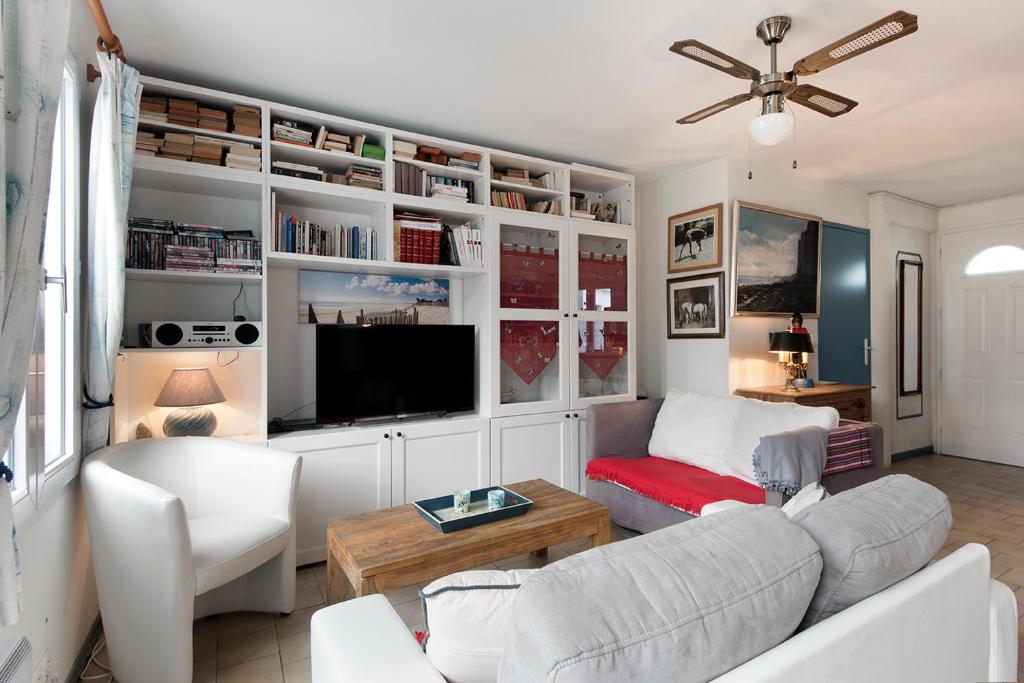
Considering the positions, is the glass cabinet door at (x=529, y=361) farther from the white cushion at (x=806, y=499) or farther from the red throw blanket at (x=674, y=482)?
the white cushion at (x=806, y=499)

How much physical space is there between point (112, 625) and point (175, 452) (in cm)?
71

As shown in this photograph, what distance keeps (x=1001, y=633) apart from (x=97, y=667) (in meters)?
2.83

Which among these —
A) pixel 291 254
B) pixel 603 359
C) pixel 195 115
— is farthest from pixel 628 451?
pixel 195 115

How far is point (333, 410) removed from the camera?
296cm

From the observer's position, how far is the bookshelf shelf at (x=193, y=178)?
2463 millimetres

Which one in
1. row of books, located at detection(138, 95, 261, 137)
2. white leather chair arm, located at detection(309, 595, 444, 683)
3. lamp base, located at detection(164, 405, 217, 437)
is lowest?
white leather chair arm, located at detection(309, 595, 444, 683)

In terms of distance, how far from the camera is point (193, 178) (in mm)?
2553

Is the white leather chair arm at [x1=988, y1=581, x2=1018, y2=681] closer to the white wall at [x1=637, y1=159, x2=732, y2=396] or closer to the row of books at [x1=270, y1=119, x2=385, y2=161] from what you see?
the white wall at [x1=637, y1=159, x2=732, y2=396]

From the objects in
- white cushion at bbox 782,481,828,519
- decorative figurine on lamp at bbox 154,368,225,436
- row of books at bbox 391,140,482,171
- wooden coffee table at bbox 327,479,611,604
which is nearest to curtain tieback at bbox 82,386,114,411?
decorative figurine on lamp at bbox 154,368,225,436

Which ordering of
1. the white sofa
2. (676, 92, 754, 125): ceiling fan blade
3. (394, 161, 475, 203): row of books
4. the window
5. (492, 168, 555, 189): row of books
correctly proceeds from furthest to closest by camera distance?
(492, 168, 555, 189): row of books < (394, 161, 475, 203): row of books < (676, 92, 754, 125): ceiling fan blade < the window < the white sofa

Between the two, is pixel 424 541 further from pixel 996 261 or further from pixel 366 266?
pixel 996 261

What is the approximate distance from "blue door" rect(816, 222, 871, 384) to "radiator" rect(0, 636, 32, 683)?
4879 mm

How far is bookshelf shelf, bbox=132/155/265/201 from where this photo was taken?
8.08 feet

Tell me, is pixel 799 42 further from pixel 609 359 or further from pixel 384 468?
pixel 384 468
